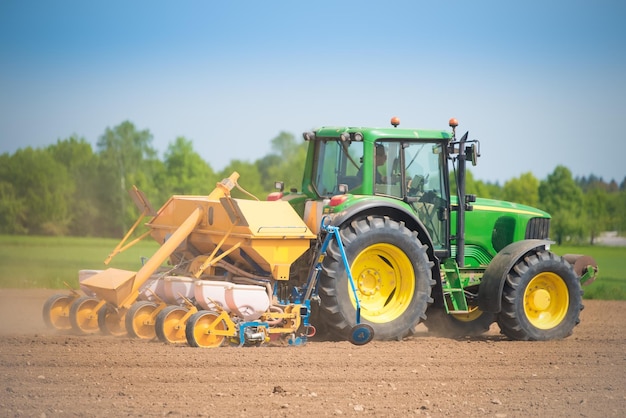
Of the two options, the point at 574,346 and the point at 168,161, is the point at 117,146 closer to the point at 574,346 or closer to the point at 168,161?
the point at 168,161

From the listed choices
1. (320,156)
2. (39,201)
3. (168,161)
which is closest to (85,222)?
(39,201)

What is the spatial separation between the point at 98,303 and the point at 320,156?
316 centimetres

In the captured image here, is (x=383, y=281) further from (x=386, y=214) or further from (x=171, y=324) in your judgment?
(x=171, y=324)

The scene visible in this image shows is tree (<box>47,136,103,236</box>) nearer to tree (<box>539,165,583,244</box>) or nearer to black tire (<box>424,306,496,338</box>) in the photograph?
tree (<box>539,165,583,244</box>)

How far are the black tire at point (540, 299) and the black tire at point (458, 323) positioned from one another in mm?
669

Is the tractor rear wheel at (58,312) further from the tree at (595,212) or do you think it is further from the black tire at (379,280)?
the tree at (595,212)

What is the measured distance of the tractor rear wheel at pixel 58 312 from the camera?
11438 mm

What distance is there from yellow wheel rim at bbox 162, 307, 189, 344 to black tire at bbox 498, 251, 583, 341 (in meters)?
4.00

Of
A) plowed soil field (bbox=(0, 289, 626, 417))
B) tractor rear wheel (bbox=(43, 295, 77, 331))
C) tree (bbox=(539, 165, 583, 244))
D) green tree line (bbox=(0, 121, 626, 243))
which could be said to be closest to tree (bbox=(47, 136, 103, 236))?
green tree line (bbox=(0, 121, 626, 243))

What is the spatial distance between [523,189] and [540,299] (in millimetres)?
41119

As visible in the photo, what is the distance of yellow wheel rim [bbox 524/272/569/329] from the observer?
12148 mm

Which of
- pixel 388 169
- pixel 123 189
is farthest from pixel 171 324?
pixel 123 189

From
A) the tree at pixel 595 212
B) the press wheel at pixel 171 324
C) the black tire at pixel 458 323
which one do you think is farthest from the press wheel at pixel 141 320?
the tree at pixel 595 212

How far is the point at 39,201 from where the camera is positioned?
32562 mm
